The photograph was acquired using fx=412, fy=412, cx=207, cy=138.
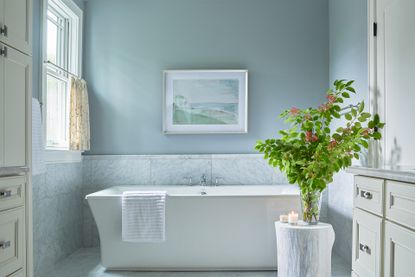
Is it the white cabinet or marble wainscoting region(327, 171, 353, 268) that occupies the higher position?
the white cabinet

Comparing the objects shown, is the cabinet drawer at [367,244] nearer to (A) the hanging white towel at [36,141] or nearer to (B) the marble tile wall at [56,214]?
(A) the hanging white towel at [36,141]

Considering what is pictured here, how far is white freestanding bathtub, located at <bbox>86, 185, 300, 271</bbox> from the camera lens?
3422 mm

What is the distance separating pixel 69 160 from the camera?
160 inches

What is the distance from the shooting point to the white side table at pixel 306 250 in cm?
294

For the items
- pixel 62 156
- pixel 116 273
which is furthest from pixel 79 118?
pixel 116 273

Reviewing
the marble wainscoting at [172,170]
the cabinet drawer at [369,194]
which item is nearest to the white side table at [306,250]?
the cabinet drawer at [369,194]

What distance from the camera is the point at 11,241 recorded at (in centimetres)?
184

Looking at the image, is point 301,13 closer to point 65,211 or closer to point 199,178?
point 199,178

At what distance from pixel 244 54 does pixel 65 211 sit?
2.46 m

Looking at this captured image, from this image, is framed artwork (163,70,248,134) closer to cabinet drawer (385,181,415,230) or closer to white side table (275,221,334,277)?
white side table (275,221,334,277)

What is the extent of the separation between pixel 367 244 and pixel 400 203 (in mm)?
402

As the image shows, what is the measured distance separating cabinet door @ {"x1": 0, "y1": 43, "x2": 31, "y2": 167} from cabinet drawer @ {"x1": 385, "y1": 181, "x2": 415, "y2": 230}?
1649 mm

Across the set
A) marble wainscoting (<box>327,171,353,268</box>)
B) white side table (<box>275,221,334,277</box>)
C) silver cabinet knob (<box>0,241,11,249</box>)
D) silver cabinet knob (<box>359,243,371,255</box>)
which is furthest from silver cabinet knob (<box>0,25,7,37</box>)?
marble wainscoting (<box>327,171,353,268</box>)

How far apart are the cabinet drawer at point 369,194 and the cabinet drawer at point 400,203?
0.06 metres
